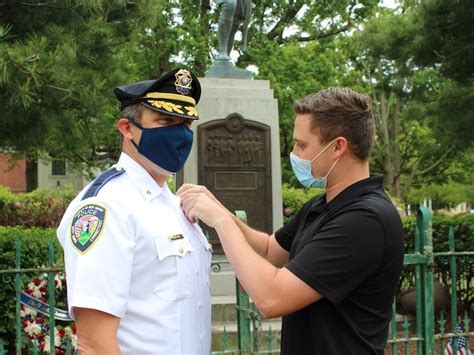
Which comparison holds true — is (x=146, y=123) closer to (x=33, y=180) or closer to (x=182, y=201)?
(x=182, y=201)

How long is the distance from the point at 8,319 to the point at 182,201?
480 cm

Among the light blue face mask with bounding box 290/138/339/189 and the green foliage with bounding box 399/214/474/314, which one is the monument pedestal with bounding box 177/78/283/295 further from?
the light blue face mask with bounding box 290/138/339/189

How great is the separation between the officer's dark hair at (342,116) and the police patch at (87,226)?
2.64 ft

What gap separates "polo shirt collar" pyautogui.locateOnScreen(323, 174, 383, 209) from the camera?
2.10 meters

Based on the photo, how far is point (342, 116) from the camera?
82.0 inches

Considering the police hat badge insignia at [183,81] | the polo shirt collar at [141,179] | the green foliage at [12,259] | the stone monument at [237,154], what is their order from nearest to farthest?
the polo shirt collar at [141,179] < the police hat badge insignia at [183,81] < the green foliage at [12,259] < the stone monument at [237,154]

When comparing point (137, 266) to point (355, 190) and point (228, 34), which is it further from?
point (228, 34)

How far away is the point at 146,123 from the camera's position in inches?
82.6

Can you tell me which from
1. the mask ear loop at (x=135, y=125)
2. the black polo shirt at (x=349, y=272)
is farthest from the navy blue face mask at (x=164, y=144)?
the black polo shirt at (x=349, y=272)

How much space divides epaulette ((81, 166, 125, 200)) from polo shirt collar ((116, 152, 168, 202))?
0.03 meters

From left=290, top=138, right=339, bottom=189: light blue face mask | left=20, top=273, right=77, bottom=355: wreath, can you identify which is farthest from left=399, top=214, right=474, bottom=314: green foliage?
left=290, top=138, right=339, bottom=189: light blue face mask

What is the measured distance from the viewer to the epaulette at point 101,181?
1.93 m

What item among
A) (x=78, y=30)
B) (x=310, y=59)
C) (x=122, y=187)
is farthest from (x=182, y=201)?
(x=310, y=59)

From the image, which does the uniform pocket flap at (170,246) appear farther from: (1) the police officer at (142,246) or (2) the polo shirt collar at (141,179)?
(2) the polo shirt collar at (141,179)
